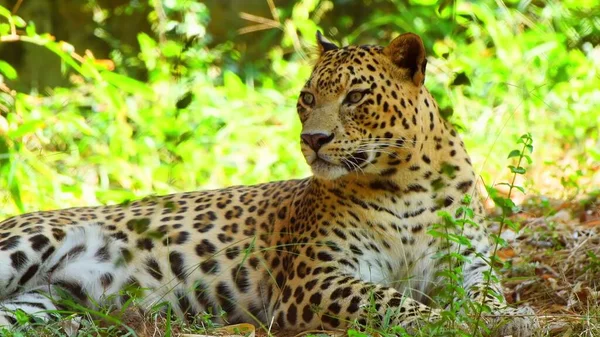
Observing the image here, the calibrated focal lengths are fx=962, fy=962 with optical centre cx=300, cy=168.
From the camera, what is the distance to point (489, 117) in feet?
34.8

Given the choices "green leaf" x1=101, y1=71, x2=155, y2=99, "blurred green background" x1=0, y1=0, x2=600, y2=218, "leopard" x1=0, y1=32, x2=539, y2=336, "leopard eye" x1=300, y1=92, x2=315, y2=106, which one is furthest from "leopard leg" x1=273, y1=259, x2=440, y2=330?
"green leaf" x1=101, y1=71, x2=155, y2=99

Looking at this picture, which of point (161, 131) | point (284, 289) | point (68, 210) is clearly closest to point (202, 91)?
point (161, 131)

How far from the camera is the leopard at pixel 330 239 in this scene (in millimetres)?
5805

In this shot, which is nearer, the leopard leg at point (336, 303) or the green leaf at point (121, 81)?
the leopard leg at point (336, 303)

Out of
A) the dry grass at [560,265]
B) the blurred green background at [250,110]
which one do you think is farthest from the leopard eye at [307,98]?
the blurred green background at [250,110]

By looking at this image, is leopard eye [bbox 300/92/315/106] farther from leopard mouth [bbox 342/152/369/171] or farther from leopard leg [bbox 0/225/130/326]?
leopard leg [bbox 0/225/130/326]

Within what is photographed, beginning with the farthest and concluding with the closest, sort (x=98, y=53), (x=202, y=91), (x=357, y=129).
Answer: (x=98, y=53)
(x=202, y=91)
(x=357, y=129)

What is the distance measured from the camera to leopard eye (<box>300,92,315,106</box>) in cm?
618

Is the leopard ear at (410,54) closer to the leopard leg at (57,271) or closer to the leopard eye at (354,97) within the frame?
the leopard eye at (354,97)

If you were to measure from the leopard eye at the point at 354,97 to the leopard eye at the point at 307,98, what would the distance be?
0.91 feet

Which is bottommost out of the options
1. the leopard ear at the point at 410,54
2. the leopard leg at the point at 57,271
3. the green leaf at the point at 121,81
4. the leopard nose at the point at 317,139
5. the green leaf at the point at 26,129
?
the leopard leg at the point at 57,271

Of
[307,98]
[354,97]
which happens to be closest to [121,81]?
[307,98]

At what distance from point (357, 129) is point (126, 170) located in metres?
4.74

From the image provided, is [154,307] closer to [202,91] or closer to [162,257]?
[162,257]
